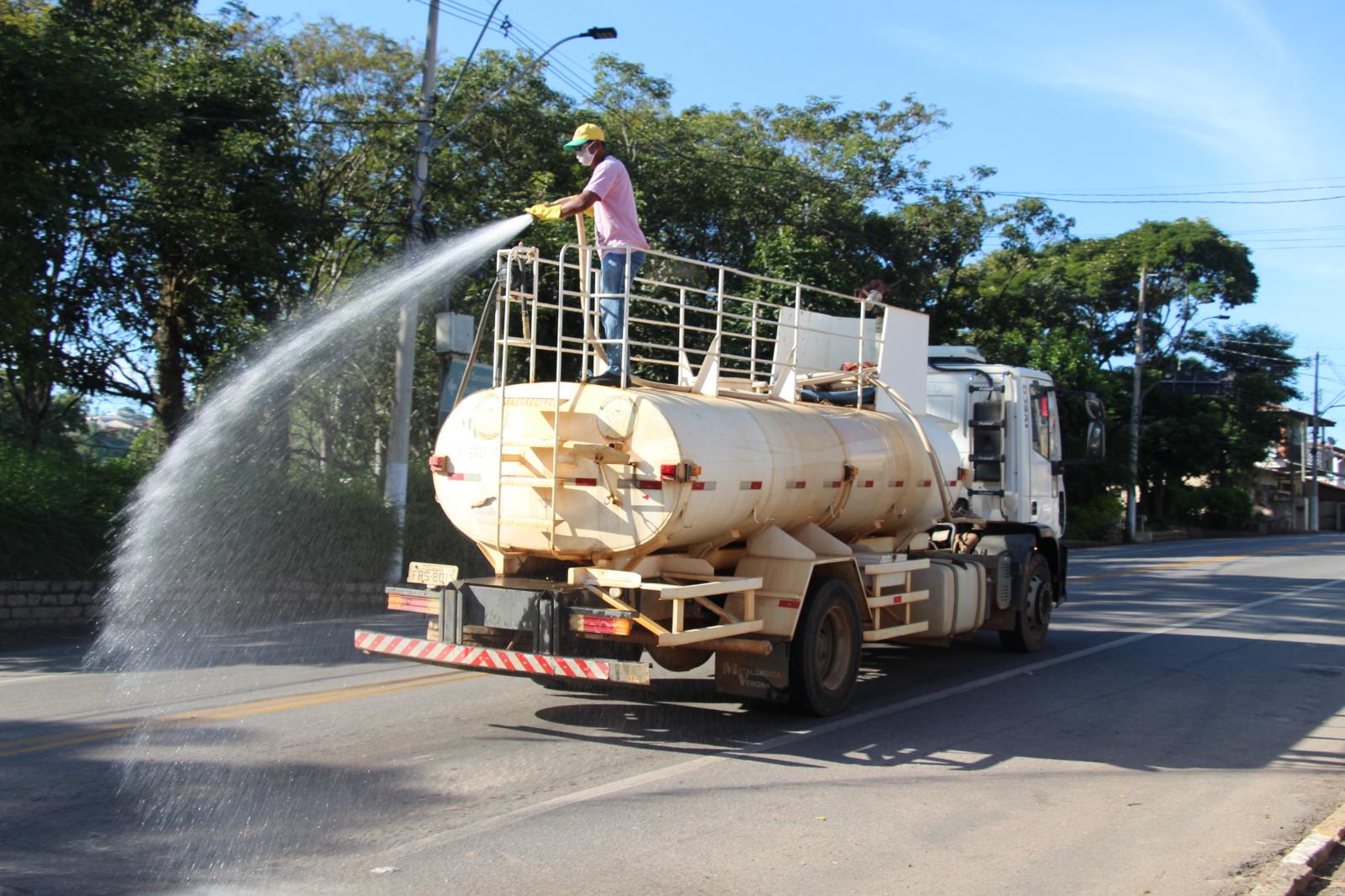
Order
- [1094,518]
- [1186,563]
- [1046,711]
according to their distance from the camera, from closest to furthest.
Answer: [1046,711] → [1186,563] → [1094,518]

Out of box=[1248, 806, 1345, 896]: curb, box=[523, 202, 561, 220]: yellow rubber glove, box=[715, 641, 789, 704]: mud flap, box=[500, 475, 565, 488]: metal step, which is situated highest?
box=[523, 202, 561, 220]: yellow rubber glove

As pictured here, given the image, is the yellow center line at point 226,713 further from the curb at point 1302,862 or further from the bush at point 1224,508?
the bush at point 1224,508

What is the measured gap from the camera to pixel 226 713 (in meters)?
8.10

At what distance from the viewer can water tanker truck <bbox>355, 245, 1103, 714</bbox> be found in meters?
7.25

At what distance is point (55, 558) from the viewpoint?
1295 centimetres

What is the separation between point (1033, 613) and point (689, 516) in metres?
6.11

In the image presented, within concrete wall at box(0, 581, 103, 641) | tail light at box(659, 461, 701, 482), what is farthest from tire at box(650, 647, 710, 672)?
concrete wall at box(0, 581, 103, 641)

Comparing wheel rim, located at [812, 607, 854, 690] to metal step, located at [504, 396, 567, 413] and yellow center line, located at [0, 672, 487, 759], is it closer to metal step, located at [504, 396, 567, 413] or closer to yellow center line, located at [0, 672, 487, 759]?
metal step, located at [504, 396, 567, 413]

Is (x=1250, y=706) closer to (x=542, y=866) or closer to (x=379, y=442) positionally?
(x=542, y=866)

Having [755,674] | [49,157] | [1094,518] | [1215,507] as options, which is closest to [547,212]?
[755,674]

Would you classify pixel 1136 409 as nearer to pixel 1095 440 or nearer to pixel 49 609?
pixel 1095 440

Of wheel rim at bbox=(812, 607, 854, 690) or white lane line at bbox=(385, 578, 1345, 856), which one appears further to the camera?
wheel rim at bbox=(812, 607, 854, 690)

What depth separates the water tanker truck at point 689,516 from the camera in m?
7.25

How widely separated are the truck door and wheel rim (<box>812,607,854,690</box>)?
436cm
